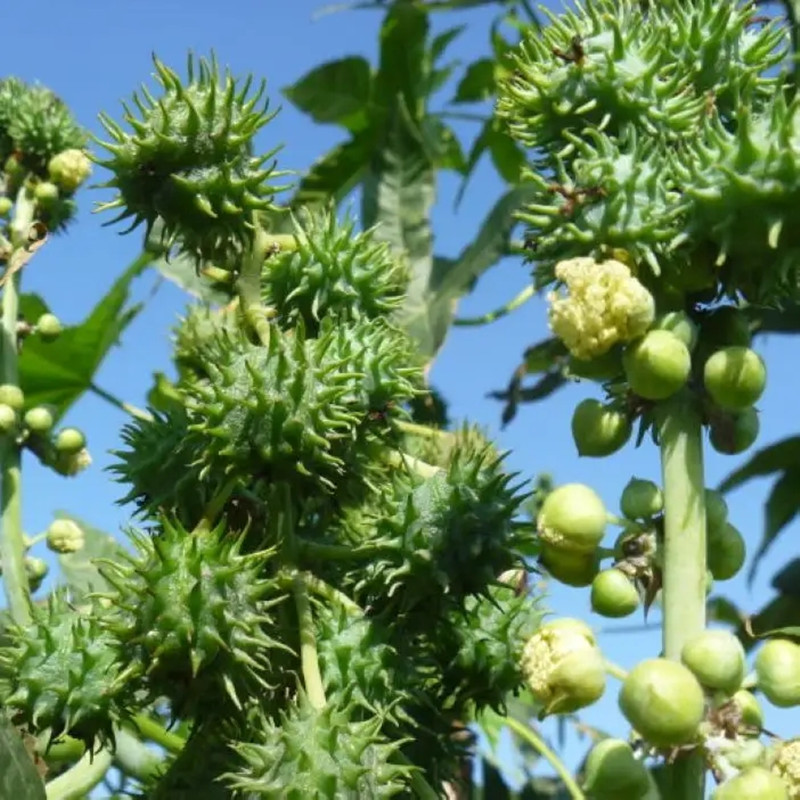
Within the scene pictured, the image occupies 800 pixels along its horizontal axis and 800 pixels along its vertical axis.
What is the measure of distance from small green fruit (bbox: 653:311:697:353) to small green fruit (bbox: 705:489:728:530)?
0.58ft

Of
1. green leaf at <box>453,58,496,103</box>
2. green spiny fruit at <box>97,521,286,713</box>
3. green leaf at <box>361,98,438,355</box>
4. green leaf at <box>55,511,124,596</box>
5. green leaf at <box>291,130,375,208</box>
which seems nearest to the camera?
green spiny fruit at <box>97,521,286,713</box>

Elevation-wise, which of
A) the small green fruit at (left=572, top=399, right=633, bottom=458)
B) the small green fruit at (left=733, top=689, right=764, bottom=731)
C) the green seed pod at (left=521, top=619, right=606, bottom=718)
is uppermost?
the small green fruit at (left=572, top=399, right=633, bottom=458)

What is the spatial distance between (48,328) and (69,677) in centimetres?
149

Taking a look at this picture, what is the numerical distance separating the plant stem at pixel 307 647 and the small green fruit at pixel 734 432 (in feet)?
2.05

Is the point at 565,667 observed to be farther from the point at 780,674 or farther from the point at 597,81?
the point at 597,81

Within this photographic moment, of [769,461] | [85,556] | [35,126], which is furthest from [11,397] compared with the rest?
[769,461]

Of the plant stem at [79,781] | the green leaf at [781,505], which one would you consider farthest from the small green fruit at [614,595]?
the green leaf at [781,505]

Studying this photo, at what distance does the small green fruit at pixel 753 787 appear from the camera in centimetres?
122

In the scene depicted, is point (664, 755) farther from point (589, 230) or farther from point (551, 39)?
point (551, 39)

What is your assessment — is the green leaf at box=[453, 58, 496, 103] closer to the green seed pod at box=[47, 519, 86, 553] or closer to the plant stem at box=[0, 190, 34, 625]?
the plant stem at box=[0, 190, 34, 625]

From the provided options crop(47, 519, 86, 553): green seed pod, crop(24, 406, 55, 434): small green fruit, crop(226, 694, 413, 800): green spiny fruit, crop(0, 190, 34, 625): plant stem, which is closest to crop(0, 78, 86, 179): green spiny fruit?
crop(0, 190, 34, 625): plant stem

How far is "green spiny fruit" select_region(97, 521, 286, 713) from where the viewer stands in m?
1.70

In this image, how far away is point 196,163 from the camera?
1.95m

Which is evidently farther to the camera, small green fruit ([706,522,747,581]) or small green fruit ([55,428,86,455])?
small green fruit ([55,428,86,455])
